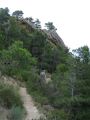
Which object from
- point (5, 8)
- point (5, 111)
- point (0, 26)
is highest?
point (5, 8)

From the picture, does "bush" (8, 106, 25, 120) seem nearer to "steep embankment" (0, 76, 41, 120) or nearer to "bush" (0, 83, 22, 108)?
"steep embankment" (0, 76, 41, 120)

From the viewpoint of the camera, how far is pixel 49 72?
3195cm

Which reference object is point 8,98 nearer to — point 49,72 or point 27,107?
point 27,107

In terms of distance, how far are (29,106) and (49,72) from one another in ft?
36.9

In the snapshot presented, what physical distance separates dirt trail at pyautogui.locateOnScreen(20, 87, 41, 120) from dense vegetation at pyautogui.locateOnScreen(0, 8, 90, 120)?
1.30 feet

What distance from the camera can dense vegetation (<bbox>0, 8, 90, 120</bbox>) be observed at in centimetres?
2014

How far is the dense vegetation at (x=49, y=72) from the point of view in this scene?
66.1ft

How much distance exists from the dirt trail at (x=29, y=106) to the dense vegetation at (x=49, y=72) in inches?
15.6

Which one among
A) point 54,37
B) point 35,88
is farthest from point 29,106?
point 54,37

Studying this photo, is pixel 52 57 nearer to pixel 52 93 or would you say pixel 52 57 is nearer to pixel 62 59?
pixel 62 59

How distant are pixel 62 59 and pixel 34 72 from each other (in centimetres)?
588

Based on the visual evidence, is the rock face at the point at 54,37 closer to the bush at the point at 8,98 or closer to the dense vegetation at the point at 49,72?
the dense vegetation at the point at 49,72

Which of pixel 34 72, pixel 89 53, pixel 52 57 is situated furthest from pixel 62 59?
pixel 89 53

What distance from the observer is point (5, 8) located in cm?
3825
